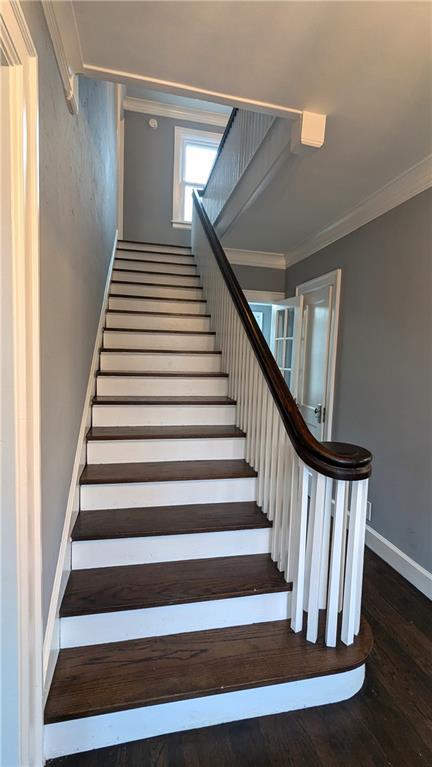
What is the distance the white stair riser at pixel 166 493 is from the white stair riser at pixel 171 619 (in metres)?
0.51

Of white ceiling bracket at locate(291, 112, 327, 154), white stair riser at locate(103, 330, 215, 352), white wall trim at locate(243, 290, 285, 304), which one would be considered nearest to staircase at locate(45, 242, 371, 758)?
white stair riser at locate(103, 330, 215, 352)

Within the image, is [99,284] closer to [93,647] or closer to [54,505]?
[54,505]

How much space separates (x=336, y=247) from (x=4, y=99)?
2702mm

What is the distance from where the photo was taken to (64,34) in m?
1.24

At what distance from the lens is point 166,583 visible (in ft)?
4.99

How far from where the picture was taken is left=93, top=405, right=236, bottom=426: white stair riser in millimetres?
2225

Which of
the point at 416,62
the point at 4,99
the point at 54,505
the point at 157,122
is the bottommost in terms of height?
the point at 54,505

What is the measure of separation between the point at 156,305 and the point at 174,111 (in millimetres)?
3623

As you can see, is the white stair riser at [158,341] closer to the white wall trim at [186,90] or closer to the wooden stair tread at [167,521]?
the wooden stair tread at [167,521]

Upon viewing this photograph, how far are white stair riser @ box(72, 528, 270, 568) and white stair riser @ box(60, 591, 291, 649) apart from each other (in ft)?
0.80

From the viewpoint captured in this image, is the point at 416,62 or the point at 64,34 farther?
the point at 416,62

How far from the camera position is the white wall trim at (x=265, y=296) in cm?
402

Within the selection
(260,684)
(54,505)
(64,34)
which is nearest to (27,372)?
(54,505)

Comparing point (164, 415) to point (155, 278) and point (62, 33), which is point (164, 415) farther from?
point (155, 278)
